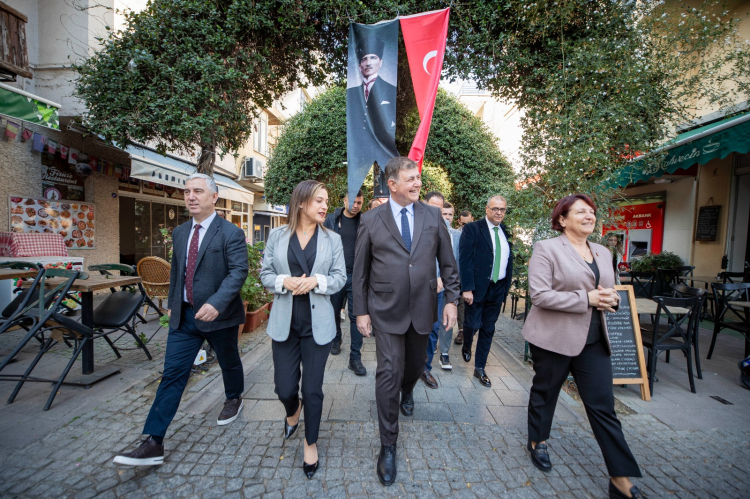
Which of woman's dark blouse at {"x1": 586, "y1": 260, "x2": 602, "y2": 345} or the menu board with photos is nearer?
woman's dark blouse at {"x1": 586, "y1": 260, "x2": 602, "y2": 345}

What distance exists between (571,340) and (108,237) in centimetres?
1037

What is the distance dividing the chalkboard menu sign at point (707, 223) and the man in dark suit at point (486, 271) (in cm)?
732

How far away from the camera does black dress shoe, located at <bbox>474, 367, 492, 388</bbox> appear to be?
3709 millimetres

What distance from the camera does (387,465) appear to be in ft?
7.33

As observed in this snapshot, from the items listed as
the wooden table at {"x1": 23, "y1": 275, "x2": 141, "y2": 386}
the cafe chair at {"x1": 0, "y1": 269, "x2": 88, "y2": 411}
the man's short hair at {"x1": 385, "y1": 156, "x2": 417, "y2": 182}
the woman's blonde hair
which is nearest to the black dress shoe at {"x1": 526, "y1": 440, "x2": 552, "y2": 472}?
the man's short hair at {"x1": 385, "y1": 156, "x2": 417, "y2": 182}

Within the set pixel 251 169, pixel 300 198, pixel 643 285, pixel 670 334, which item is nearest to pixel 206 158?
pixel 300 198

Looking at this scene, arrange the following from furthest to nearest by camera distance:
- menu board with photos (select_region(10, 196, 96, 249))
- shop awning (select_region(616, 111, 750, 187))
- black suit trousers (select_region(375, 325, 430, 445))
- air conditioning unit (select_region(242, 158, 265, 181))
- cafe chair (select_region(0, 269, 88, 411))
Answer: air conditioning unit (select_region(242, 158, 265, 181)), menu board with photos (select_region(10, 196, 96, 249)), shop awning (select_region(616, 111, 750, 187)), cafe chair (select_region(0, 269, 88, 411)), black suit trousers (select_region(375, 325, 430, 445))

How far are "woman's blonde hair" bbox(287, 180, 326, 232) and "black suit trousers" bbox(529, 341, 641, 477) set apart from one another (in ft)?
6.60

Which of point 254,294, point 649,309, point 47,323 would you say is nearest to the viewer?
point 47,323

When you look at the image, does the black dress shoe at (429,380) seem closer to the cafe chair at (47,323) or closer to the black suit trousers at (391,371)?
the black suit trousers at (391,371)

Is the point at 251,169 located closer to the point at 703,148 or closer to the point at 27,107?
the point at 27,107

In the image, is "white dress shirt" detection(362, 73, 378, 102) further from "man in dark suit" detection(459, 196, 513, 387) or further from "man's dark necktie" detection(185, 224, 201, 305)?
"man's dark necktie" detection(185, 224, 201, 305)

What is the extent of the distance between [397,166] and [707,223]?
938 centimetres

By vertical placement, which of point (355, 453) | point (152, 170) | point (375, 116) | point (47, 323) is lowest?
point (355, 453)
